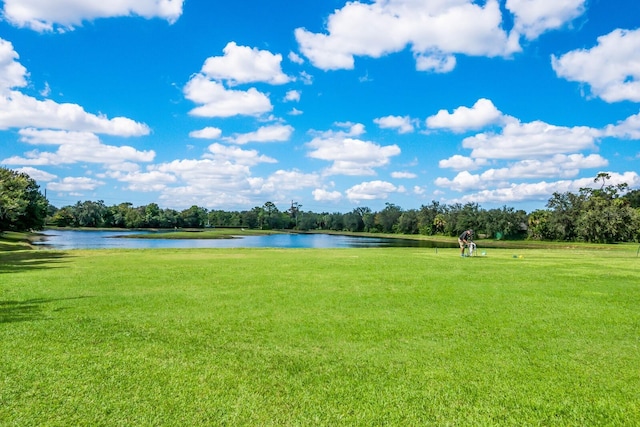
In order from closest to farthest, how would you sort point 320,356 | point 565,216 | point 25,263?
point 320,356 → point 25,263 → point 565,216

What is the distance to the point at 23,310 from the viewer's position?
1167 centimetres

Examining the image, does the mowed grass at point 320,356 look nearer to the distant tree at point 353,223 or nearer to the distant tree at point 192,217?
the distant tree at point 353,223

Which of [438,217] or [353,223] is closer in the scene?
[438,217]

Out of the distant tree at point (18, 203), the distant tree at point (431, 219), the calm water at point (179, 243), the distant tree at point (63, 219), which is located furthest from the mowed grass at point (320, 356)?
the distant tree at point (63, 219)

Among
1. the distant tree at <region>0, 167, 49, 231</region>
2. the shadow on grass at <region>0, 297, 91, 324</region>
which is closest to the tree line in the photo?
the distant tree at <region>0, 167, 49, 231</region>

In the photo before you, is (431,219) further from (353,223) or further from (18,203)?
(18,203)

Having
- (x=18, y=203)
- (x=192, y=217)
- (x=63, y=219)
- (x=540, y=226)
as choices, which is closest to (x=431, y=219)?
(x=540, y=226)

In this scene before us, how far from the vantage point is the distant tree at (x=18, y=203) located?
50.8 m

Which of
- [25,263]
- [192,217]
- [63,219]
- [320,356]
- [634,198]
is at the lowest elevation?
[25,263]

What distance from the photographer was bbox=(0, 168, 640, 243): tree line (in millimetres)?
62531

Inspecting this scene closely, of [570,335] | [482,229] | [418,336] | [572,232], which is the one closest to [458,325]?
[418,336]

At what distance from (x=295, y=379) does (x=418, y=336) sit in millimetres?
3560

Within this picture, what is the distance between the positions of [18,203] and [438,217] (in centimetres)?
11702

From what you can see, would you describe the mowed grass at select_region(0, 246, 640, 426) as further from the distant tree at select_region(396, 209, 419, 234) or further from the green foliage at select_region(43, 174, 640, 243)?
the distant tree at select_region(396, 209, 419, 234)
